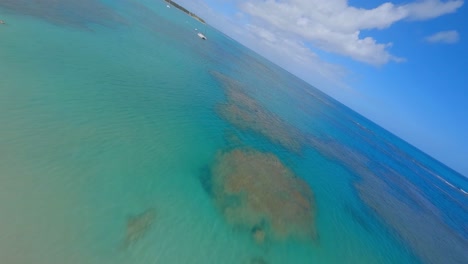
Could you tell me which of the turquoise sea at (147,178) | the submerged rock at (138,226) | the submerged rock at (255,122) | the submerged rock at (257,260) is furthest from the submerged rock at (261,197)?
the submerged rock at (255,122)

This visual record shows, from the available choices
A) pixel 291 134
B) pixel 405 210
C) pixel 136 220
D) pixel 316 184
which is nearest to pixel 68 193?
pixel 136 220

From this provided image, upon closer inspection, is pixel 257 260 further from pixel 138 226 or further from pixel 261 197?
pixel 138 226

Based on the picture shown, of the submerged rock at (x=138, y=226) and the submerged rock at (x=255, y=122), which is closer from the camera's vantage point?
the submerged rock at (x=138, y=226)

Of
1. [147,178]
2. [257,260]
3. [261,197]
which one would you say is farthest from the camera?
[261,197]

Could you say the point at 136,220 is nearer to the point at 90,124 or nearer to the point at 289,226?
the point at 90,124

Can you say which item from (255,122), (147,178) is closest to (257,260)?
(147,178)

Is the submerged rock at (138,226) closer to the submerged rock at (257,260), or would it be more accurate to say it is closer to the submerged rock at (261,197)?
the submerged rock at (261,197)
